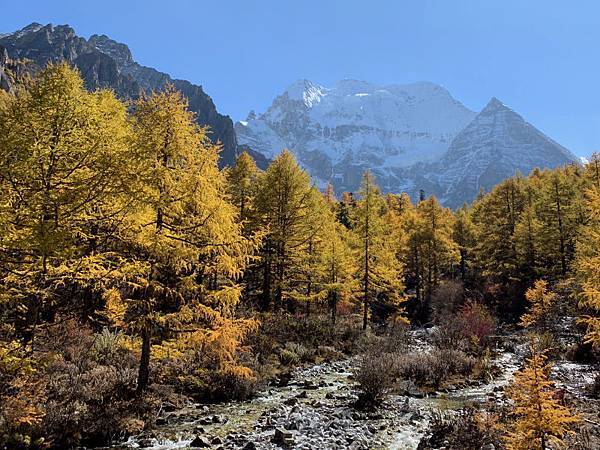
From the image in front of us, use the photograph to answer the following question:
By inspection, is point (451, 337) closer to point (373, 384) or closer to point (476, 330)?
point (476, 330)

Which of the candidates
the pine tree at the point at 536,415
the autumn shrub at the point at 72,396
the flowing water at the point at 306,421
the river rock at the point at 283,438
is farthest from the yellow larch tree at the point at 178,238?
the pine tree at the point at 536,415

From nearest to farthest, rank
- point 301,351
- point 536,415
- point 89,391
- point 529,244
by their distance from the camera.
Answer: point 536,415 < point 89,391 < point 301,351 < point 529,244

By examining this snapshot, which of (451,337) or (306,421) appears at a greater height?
(451,337)

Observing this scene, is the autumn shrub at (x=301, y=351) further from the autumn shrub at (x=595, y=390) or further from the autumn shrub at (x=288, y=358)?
the autumn shrub at (x=595, y=390)

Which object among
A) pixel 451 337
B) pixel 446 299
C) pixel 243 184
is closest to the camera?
pixel 451 337

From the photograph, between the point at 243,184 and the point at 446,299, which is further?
the point at 446,299

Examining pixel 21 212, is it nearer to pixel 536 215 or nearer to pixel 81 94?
pixel 81 94

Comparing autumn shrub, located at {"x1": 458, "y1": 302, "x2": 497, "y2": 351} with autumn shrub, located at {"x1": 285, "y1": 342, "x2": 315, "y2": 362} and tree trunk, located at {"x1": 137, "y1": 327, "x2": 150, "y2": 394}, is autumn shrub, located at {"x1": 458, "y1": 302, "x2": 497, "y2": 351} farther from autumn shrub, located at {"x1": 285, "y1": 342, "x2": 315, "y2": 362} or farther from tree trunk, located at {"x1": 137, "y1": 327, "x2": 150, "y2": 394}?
tree trunk, located at {"x1": 137, "y1": 327, "x2": 150, "y2": 394}

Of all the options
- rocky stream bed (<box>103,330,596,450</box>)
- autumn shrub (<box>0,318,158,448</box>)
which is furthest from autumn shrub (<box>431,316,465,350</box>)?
autumn shrub (<box>0,318,158,448</box>)

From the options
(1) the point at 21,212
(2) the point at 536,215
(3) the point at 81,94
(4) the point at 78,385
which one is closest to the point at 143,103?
(3) the point at 81,94

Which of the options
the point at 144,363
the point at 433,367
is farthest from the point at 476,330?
the point at 144,363

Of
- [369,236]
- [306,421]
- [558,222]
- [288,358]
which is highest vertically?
[558,222]

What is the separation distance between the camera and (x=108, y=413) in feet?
32.1

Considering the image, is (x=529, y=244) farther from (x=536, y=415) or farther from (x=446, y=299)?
(x=536, y=415)
